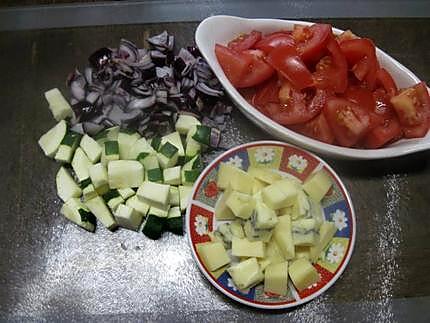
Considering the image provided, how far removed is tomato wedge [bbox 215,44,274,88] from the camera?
5.50 ft

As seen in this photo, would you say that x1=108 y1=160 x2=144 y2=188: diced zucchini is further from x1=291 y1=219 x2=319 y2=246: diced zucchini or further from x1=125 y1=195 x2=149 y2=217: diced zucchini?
x1=291 y1=219 x2=319 y2=246: diced zucchini

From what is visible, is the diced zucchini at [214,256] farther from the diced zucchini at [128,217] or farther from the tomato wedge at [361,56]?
the tomato wedge at [361,56]

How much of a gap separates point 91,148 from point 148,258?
0.38 m

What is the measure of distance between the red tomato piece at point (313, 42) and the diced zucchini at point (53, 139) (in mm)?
760

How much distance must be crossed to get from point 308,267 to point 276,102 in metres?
0.48

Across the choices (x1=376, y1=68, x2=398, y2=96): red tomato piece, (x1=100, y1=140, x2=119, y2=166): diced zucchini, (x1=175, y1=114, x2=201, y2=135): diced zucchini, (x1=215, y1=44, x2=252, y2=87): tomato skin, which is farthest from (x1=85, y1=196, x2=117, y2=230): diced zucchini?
(x1=376, y1=68, x2=398, y2=96): red tomato piece

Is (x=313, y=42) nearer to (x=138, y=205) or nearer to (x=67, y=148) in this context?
(x=138, y=205)

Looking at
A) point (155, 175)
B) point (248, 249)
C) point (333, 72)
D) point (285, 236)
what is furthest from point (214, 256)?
point (333, 72)

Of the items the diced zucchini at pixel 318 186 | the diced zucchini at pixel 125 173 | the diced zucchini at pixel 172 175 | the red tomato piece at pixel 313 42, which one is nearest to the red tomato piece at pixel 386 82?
the red tomato piece at pixel 313 42

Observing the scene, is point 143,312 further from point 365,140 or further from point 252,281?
point 365,140

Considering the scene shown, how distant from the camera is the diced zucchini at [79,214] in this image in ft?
5.69

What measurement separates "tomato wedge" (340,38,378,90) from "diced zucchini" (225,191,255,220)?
48 centimetres

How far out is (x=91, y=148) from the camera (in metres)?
1.78

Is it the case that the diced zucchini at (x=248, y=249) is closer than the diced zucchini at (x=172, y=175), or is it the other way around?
the diced zucchini at (x=248, y=249)
